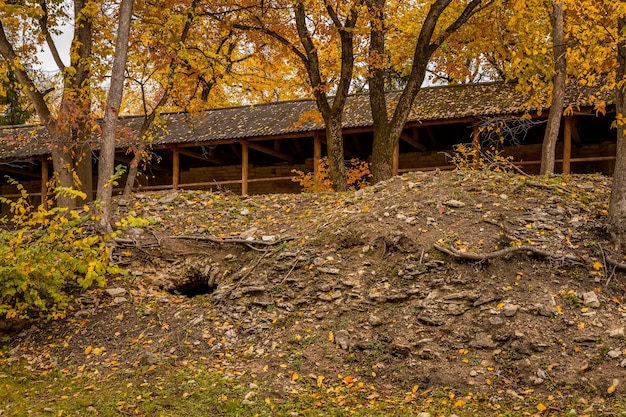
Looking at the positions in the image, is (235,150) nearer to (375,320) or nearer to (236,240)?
(236,240)

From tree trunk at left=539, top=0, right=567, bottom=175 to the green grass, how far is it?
8190mm

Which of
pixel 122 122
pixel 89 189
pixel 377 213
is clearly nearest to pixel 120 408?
pixel 377 213

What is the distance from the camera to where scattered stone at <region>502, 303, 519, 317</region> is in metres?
6.68

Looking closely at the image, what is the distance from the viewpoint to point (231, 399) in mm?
5957

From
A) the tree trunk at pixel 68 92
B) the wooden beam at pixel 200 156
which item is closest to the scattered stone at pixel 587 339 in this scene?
the tree trunk at pixel 68 92

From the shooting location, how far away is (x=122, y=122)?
2166 cm

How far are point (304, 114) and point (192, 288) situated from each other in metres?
9.38

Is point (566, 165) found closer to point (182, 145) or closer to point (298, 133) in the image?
point (298, 133)

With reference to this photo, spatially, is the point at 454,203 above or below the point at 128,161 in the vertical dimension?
below

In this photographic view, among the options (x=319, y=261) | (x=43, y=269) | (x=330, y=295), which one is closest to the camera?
(x=43, y=269)

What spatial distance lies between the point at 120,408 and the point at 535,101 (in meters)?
11.9

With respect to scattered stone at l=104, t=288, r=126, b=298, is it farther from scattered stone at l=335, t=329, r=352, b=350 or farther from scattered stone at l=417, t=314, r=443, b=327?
scattered stone at l=417, t=314, r=443, b=327

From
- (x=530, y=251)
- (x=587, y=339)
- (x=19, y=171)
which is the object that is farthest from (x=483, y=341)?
(x=19, y=171)

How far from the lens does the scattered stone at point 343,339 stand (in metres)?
6.84
